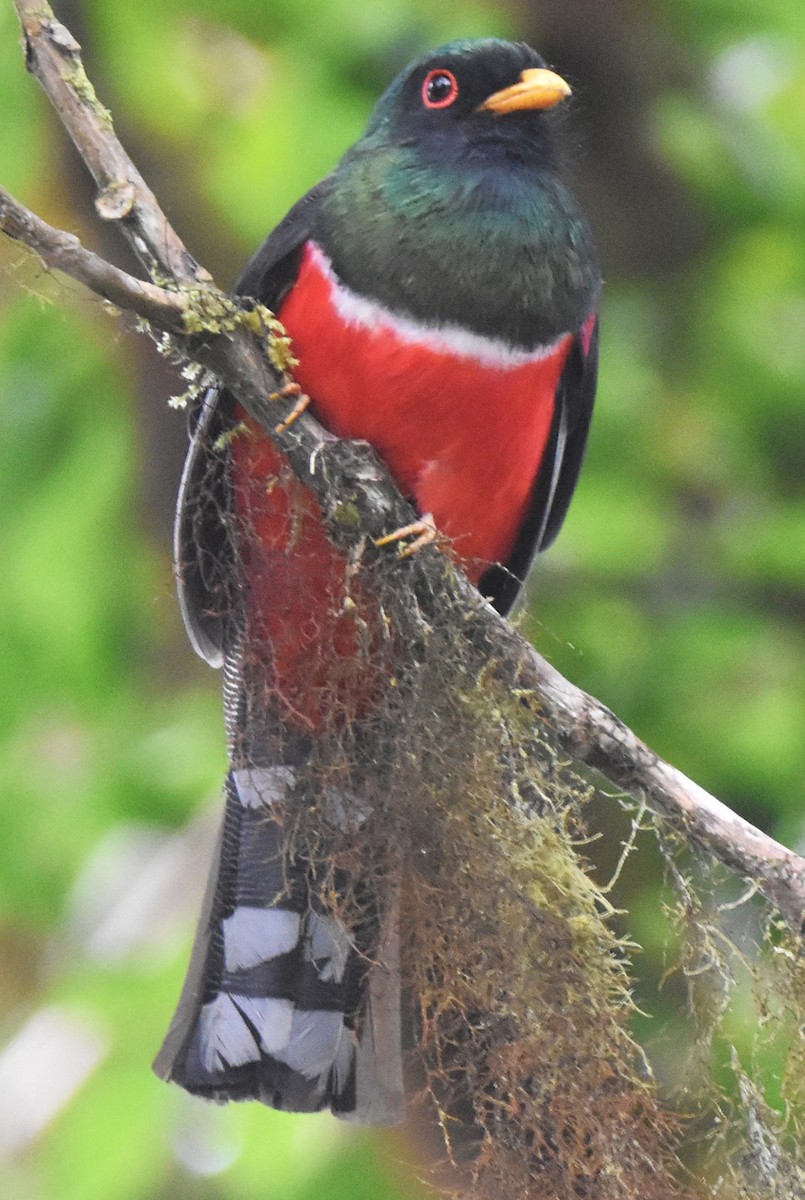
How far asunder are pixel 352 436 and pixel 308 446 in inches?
11.9

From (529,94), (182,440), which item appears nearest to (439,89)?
(529,94)

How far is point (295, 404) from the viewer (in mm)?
2629

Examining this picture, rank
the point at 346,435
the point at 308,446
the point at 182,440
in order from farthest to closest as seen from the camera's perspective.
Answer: the point at 182,440, the point at 346,435, the point at 308,446

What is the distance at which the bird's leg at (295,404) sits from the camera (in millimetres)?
2605

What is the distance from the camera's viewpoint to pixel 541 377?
3090 mm

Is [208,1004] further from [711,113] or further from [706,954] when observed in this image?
[711,113]

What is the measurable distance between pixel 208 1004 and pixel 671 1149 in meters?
1.18

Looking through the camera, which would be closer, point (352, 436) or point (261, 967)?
point (352, 436)

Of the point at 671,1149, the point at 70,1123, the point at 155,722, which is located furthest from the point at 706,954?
the point at 155,722

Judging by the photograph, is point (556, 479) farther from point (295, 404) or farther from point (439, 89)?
point (295, 404)

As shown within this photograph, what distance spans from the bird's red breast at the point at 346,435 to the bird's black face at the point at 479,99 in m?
0.40

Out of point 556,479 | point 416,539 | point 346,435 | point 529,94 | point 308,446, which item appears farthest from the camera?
point 556,479

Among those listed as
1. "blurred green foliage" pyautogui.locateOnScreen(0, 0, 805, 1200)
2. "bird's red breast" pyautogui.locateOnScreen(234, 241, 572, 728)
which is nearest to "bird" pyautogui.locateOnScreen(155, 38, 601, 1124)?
"bird's red breast" pyautogui.locateOnScreen(234, 241, 572, 728)

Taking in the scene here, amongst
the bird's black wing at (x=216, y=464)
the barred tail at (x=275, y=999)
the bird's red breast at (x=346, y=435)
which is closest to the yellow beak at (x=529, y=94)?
the bird's black wing at (x=216, y=464)
